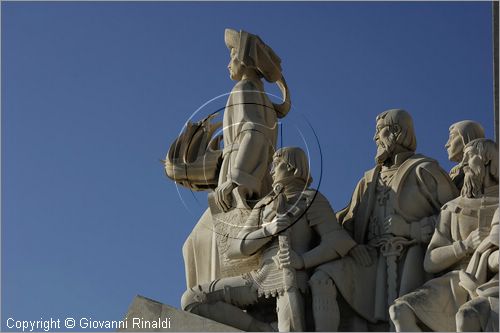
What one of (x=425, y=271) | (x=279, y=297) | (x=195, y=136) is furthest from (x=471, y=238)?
(x=195, y=136)

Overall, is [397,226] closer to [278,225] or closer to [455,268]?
[455,268]

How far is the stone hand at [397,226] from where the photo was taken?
16.6 m

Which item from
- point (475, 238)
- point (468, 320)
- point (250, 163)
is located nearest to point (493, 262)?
point (475, 238)

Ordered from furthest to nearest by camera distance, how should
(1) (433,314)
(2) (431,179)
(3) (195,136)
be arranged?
(3) (195,136) < (2) (431,179) < (1) (433,314)

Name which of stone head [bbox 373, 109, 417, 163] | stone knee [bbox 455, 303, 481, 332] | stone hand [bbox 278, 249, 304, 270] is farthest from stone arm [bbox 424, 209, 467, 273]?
stone hand [bbox 278, 249, 304, 270]

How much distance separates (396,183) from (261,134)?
1633 mm

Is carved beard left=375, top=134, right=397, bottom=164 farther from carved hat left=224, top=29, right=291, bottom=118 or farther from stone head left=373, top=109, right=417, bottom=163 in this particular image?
carved hat left=224, top=29, right=291, bottom=118

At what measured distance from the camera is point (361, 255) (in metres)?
16.6

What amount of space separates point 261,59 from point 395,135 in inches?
78.0

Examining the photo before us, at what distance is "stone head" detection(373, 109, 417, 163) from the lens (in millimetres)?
17125

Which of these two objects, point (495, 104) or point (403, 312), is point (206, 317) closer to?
point (403, 312)

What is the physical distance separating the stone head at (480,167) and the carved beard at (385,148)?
1.00 m

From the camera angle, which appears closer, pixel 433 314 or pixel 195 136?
pixel 433 314

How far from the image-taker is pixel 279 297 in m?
16.4
